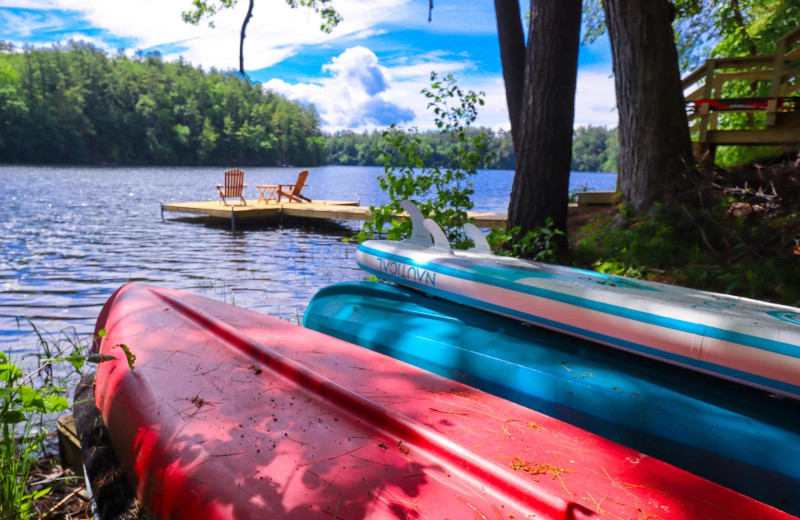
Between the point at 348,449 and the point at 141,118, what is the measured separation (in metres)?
81.0

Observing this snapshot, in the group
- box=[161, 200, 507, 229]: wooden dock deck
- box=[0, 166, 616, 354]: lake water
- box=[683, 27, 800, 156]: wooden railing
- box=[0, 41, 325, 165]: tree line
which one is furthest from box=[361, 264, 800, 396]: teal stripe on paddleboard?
box=[0, 41, 325, 165]: tree line

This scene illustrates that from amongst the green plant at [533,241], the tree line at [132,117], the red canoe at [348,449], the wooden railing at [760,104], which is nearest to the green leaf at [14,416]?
the red canoe at [348,449]

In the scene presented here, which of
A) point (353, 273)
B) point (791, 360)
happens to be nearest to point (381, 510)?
point (791, 360)

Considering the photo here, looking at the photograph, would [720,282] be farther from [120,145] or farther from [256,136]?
[256,136]

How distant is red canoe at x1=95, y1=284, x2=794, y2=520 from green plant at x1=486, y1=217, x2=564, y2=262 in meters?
Result: 2.84

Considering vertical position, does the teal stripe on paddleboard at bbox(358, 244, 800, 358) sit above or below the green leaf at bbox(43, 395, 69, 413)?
above

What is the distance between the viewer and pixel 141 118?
72.5 meters

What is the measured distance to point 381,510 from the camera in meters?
1.40

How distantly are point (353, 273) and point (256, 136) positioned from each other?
250 feet

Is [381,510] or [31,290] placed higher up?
[381,510]

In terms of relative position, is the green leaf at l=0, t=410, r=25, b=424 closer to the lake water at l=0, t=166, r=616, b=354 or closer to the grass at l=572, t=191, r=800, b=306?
the lake water at l=0, t=166, r=616, b=354

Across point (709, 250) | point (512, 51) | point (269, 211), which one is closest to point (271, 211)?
point (269, 211)

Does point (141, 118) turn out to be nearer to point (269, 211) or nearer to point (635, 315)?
point (269, 211)

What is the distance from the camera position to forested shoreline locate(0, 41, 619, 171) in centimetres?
6194
